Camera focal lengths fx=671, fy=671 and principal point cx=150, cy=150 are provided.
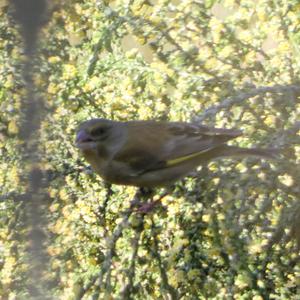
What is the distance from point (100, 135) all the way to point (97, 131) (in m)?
0.05

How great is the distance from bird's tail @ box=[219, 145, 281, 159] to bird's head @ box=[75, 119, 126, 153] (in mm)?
545

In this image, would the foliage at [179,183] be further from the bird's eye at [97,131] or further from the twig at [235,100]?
the bird's eye at [97,131]

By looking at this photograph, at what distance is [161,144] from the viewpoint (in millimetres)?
3463

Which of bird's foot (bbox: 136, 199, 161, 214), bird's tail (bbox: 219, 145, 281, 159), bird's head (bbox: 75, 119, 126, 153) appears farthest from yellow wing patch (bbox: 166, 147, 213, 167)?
bird's foot (bbox: 136, 199, 161, 214)

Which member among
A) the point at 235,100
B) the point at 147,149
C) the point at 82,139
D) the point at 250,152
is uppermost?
the point at 235,100

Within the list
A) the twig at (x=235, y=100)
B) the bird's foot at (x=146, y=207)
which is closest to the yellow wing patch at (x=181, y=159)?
the bird's foot at (x=146, y=207)

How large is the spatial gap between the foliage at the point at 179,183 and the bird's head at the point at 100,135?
0.10 m

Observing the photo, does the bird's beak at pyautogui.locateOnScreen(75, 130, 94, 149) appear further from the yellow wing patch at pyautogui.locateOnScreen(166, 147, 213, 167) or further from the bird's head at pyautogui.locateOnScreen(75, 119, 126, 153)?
the yellow wing patch at pyautogui.locateOnScreen(166, 147, 213, 167)

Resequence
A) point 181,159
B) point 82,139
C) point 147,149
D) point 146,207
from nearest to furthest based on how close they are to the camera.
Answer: point 146,207 < point 82,139 < point 181,159 < point 147,149

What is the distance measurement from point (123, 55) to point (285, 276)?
154 centimetres

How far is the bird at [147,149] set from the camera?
3.23 meters

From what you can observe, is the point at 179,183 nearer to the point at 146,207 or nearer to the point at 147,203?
the point at 147,203

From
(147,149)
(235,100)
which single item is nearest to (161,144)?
(147,149)

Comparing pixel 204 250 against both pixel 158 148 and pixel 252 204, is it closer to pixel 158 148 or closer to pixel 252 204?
pixel 252 204
